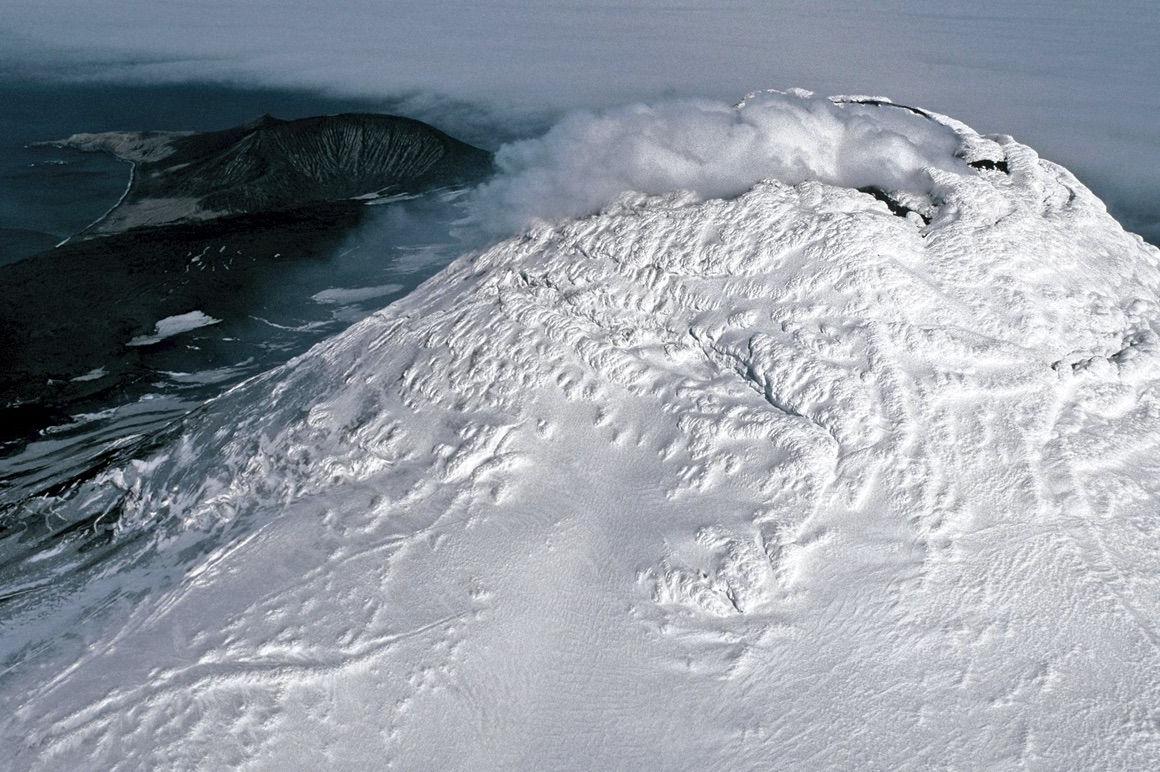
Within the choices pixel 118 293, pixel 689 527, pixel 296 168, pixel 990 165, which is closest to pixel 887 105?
pixel 990 165

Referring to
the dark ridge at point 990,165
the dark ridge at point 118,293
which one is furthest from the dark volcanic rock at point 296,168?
the dark ridge at point 990,165

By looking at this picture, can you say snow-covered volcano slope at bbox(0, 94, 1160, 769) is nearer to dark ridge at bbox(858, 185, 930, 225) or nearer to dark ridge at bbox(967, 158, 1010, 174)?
dark ridge at bbox(967, 158, 1010, 174)

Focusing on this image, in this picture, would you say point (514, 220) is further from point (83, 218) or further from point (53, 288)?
point (83, 218)

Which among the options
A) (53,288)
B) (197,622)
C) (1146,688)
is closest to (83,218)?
Result: (53,288)

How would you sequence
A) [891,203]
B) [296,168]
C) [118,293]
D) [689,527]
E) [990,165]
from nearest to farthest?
1. [689,527]
2. [891,203]
3. [990,165]
4. [118,293]
5. [296,168]

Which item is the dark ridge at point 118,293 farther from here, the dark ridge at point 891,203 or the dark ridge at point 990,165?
the dark ridge at point 990,165

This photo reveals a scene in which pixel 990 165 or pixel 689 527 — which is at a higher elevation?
pixel 990 165

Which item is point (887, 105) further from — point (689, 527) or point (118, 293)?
point (118, 293)

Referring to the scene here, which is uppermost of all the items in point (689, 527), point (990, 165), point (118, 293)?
point (990, 165)

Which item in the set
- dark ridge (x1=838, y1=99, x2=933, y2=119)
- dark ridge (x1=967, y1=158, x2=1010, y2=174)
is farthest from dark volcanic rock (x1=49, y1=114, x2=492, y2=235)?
dark ridge (x1=967, y1=158, x2=1010, y2=174)
